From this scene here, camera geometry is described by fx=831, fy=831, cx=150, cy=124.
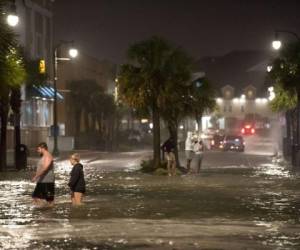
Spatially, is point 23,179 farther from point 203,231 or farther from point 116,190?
point 203,231

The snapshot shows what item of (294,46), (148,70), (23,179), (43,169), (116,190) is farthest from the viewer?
(294,46)

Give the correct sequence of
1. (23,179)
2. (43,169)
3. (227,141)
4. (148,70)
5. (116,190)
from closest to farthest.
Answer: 1. (43,169)
2. (116,190)
3. (23,179)
4. (148,70)
5. (227,141)

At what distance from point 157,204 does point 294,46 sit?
2128cm

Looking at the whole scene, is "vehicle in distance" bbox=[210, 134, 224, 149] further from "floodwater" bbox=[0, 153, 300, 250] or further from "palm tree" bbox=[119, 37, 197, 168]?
"floodwater" bbox=[0, 153, 300, 250]

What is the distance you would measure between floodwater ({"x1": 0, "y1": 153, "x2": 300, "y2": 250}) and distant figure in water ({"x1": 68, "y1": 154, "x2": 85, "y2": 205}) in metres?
0.29

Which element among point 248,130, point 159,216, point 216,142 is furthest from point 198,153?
point 248,130

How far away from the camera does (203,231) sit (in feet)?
50.4

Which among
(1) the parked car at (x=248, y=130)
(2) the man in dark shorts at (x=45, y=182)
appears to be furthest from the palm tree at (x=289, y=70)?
(1) the parked car at (x=248, y=130)

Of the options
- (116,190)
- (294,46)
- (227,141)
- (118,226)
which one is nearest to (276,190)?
(116,190)

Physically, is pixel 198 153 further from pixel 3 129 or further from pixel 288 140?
pixel 288 140

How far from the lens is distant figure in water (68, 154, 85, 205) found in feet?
67.7

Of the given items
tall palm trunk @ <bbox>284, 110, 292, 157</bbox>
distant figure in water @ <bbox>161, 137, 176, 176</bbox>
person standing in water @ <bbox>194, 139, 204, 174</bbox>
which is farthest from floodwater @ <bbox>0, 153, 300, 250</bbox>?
tall palm trunk @ <bbox>284, 110, 292, 157</bbox>

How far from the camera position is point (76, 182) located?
20750 millimetres

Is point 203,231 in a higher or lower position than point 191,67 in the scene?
lower
